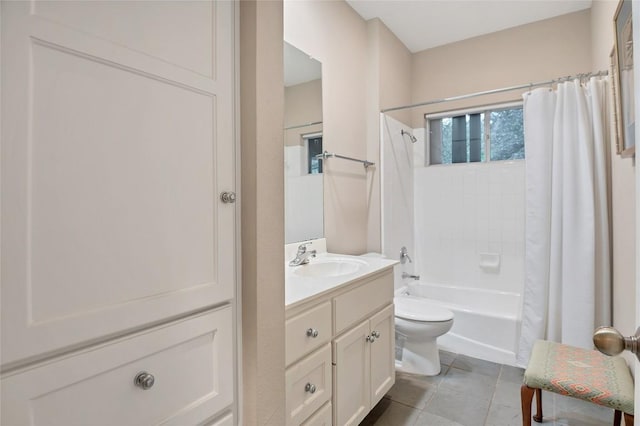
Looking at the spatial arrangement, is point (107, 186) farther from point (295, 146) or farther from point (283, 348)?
point (295, 146)

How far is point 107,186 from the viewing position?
2.18 ft

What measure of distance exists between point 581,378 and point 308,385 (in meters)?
1.15

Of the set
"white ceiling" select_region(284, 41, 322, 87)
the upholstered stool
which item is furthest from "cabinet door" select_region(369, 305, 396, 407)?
"white ceiling" select_region(284, 41, 322, 87)

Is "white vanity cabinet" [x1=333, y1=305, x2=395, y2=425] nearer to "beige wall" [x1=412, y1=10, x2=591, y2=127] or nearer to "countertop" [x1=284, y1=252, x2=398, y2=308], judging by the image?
"countertop" [x1=284, y1=252, x2=398, y2=308]

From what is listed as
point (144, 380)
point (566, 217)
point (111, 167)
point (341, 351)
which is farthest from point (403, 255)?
point (111, 167)

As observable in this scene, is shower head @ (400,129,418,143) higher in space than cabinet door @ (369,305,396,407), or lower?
higher

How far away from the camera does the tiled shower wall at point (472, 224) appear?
9.79ft

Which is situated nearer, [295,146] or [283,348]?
[283,348]

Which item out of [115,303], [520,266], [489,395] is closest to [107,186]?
[115,303]

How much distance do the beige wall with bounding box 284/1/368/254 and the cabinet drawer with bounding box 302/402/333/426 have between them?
3.65 feet

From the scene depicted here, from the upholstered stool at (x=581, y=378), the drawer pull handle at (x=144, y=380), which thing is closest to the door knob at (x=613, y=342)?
the drawer pull handle at (x=144, y=380)

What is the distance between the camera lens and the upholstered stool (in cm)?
131

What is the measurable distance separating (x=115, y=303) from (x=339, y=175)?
1.87 metres

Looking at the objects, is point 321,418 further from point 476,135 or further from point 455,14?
point 455,14
